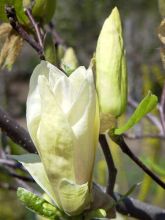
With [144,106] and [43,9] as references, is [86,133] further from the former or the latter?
[43,9]

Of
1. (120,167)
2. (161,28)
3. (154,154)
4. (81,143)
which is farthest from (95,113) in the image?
(154,154)

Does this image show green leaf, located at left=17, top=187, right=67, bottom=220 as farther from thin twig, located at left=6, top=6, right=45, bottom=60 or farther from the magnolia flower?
thin twig, located at left=6, top=6, right=45, bottom=60

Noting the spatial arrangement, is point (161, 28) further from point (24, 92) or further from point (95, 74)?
point (24, 92)

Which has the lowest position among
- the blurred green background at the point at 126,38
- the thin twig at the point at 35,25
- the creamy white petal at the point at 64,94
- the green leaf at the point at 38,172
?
the blurred green background at the point at 126,38

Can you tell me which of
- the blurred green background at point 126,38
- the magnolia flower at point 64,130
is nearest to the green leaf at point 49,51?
the magnolia flower at point 64,130

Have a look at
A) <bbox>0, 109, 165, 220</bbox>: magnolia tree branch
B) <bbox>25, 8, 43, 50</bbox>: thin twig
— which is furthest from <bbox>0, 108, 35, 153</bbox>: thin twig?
<bbox>25, 8, 43, 50</bbox>: thin twig

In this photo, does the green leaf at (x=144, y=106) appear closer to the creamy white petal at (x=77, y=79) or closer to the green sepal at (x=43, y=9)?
the creamy white petal at (x=77, y=79)

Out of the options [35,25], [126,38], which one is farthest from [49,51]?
[126,38]
